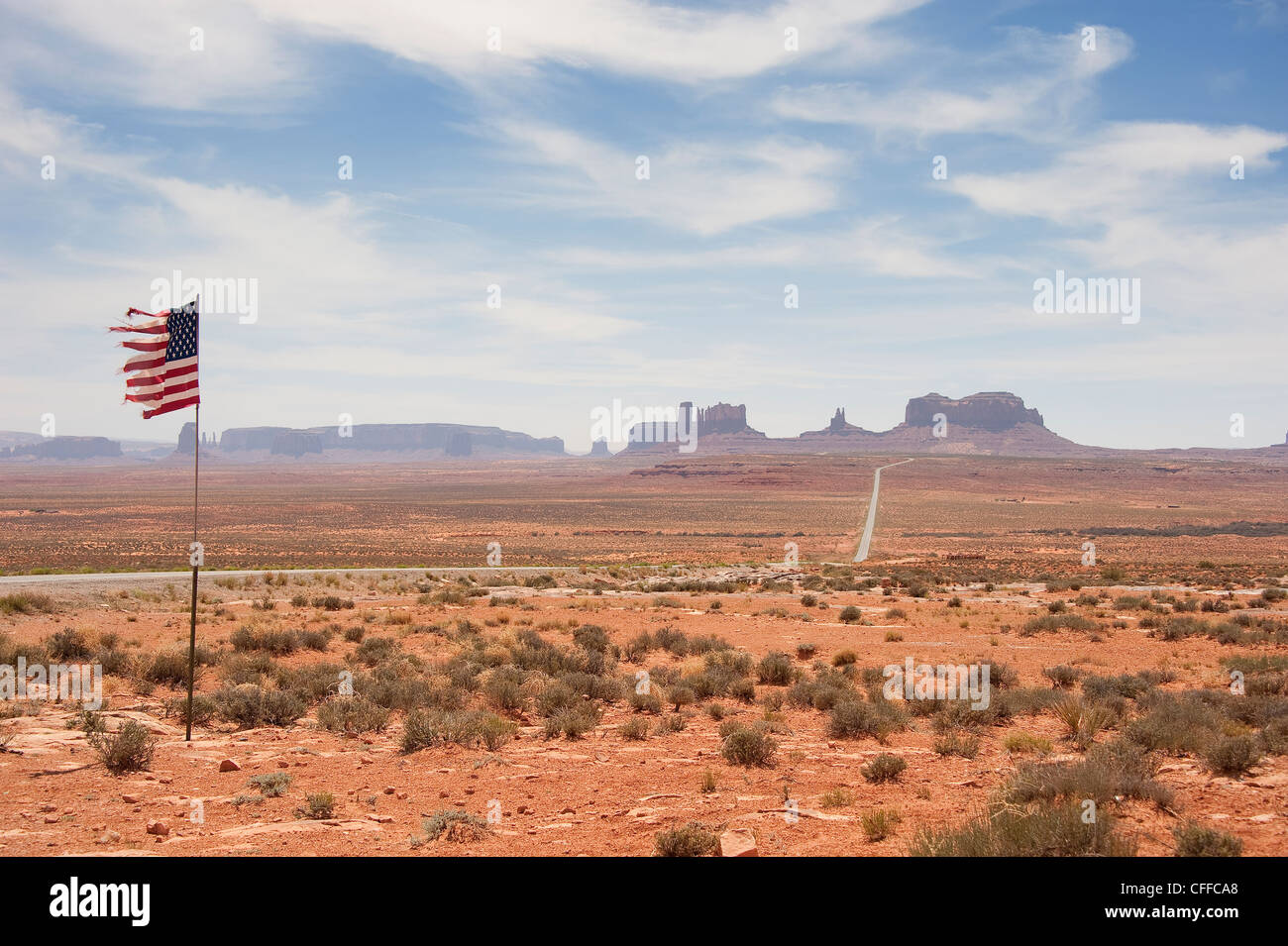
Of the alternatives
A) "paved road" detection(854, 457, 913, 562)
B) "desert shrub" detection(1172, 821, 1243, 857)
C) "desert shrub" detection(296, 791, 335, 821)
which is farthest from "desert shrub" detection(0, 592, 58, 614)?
"paved road" detection(854, 457, 913, 562)

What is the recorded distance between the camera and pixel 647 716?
12.0 meters

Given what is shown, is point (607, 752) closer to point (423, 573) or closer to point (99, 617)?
point (99, 617)

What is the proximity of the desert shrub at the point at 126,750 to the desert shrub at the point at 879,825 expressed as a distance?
7971mm

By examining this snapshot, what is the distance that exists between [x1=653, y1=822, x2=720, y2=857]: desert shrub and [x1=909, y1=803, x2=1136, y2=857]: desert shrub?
1.57 m

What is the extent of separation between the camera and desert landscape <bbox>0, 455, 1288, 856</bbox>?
22.1ft

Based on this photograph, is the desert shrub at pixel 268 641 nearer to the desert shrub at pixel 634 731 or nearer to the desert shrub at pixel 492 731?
the desert shrub at pixel 492 731

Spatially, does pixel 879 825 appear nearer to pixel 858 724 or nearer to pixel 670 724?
pixel 858 724

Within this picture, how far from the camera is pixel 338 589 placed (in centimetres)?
2962

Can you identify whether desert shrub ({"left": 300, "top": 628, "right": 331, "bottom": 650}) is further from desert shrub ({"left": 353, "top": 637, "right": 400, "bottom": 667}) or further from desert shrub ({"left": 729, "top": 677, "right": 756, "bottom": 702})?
desert shrub ({"left": 729, "top": 677, "right": 756, "bottom": 702})

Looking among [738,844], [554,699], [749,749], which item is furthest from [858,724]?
[738,844]

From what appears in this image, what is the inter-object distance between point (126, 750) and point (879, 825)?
→ 8211 mm

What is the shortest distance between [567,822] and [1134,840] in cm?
472

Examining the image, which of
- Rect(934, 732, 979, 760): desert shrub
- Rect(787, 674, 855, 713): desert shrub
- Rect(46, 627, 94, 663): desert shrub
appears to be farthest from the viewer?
Rect(46, 627, 94, 663): desert shrub
